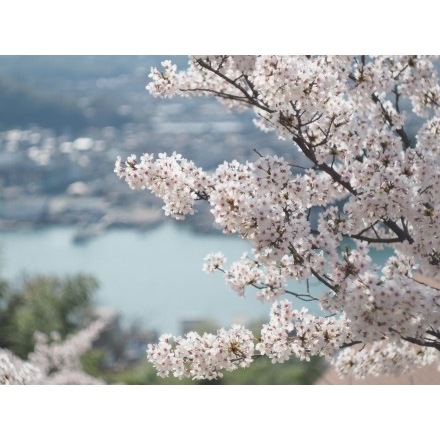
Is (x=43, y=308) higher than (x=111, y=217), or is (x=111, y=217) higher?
(x=111, y=217)

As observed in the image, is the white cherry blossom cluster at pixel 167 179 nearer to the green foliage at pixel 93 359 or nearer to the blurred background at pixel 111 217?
the blurred background at pixel 111 217

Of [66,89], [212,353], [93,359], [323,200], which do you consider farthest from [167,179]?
[93,359]

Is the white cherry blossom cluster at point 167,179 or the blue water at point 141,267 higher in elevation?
the white cherry blossom cluster at point 167,179

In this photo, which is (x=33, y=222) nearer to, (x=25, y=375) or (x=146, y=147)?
(x=146, y=147)

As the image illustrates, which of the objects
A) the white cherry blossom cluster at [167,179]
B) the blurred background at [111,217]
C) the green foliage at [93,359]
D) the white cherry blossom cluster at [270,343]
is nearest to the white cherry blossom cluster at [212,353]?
the white cherry blossom cluster at [270,343]

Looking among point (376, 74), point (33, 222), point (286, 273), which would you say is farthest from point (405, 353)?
point (33, 222)

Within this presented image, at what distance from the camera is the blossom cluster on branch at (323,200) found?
206 centimetres

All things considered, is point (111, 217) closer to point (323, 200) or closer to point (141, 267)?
point (141, 267)

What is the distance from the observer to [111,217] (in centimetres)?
330

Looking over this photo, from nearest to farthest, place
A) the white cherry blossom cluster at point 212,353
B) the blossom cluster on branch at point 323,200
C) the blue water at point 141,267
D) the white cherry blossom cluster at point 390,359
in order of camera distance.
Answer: the blossom cluster on branch at point 323,200 → the white cherry blossom cluster at point 212,353 → the white cherry blossom cluster at point 390,359 → the blue water at point 141,267

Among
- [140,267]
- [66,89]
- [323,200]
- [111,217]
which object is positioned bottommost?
[140,267]

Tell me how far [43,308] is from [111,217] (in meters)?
0.58
